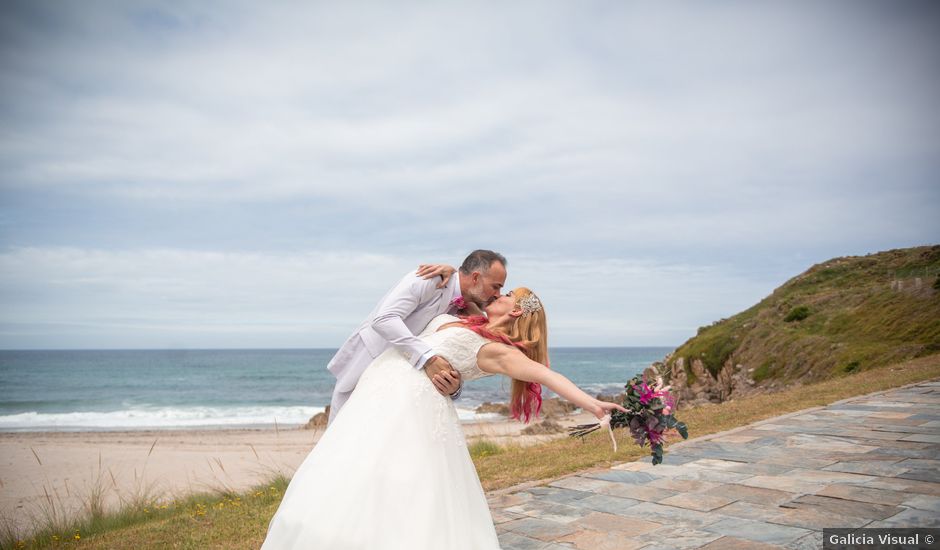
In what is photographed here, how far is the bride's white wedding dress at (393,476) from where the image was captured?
327 cm

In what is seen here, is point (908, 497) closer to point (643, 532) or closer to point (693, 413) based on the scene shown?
point (643, 532)

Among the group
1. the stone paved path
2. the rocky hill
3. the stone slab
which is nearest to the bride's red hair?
the stone paved path

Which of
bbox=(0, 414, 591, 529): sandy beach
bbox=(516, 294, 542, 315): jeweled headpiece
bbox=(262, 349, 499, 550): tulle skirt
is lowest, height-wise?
bbox=(0, 414, 591, 529): sandy beach

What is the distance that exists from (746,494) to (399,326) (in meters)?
4.13

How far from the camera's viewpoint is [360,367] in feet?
14.3

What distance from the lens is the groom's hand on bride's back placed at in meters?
3.67

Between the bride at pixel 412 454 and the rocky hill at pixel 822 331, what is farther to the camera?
the rocky hill at pixel 822 331

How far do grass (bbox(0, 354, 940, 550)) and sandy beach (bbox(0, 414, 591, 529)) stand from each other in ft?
2.75

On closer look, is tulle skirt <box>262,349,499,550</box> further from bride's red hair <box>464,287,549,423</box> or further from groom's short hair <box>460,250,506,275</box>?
groom's short hair <box>460,250,506,275</box>

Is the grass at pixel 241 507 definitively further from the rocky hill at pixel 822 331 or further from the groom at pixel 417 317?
the rocky hill at pixel 822 331

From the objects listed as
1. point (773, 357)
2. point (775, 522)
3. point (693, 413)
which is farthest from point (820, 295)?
point (775, 522)

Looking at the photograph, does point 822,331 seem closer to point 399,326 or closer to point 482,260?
point 482,260

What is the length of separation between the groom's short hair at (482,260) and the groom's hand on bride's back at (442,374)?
2.30 feet

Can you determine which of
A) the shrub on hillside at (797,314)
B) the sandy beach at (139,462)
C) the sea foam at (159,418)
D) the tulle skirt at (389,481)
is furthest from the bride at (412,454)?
the sea foam at (159,418)
